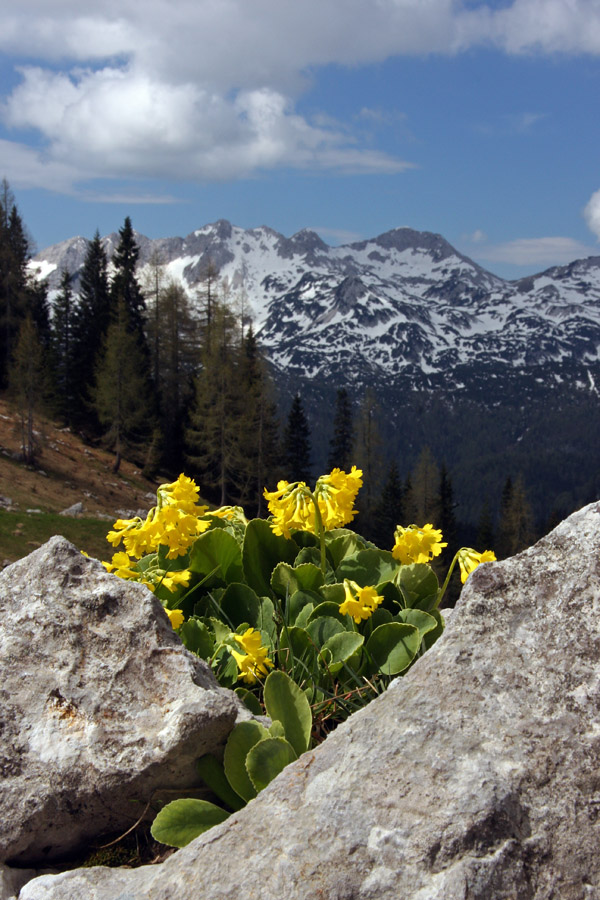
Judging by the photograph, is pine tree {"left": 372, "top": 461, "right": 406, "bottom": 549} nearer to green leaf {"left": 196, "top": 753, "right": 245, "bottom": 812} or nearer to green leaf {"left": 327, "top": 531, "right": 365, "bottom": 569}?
green leaf {"left": 327, "top": 531, "right": 365, "bottom": 569}

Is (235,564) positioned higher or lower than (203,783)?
higher

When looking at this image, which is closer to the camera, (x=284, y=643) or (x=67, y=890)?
(x=67, y=890)

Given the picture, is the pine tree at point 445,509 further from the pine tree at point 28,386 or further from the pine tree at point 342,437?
the pine tree at point 28,386

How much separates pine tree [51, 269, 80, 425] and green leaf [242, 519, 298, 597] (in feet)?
175

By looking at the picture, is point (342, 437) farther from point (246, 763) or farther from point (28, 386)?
point (246, 763)

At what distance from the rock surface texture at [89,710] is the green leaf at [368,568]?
3.33 ft

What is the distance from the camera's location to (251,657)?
2.73 meters

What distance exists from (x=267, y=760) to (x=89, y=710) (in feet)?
2.06

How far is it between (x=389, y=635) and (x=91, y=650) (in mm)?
1176

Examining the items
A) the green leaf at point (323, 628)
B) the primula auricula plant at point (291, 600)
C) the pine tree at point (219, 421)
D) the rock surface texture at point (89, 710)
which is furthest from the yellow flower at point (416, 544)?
the pine tree at point (219, 421)

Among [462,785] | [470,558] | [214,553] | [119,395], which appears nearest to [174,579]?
[214,553]

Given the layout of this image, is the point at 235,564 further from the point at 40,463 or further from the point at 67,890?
the point at 40,463

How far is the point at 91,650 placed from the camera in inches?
97.1

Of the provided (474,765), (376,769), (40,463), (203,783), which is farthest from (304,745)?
(40,463)
